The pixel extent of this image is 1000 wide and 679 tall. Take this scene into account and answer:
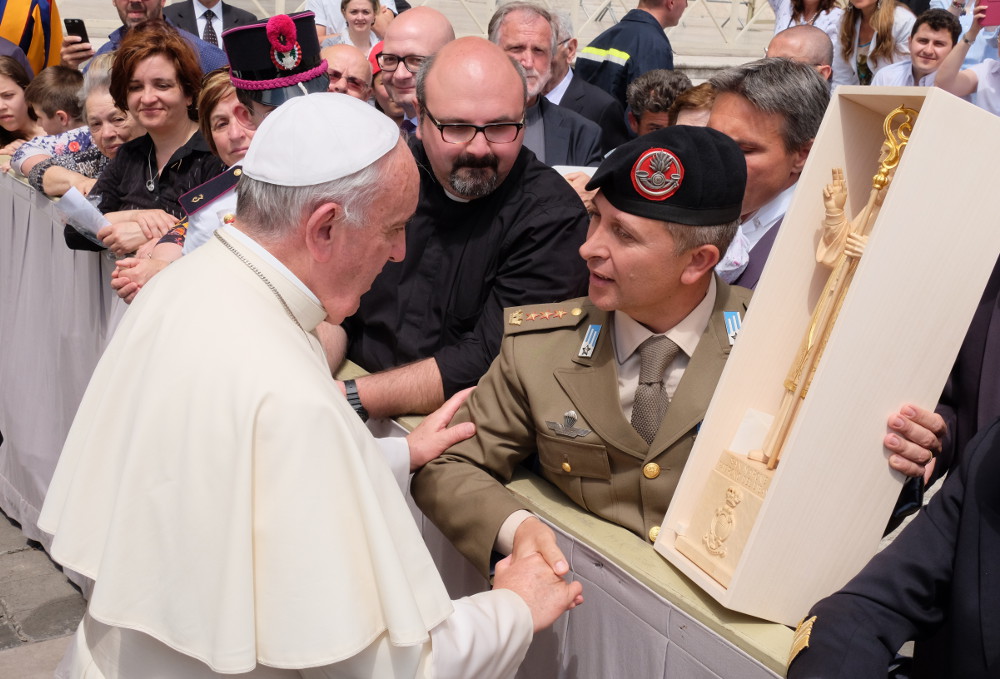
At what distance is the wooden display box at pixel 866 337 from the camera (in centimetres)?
175

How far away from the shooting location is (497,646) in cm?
193

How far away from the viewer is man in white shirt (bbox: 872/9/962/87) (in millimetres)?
6617

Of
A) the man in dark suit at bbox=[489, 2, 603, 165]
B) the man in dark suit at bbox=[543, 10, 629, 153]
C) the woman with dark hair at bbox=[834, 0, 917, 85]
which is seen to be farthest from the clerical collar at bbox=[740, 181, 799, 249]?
the woman with dark hair at bbox=[834, 0, 917, 85]

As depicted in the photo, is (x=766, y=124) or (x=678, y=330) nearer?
(x=678, y=330)

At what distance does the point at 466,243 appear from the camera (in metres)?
3.15

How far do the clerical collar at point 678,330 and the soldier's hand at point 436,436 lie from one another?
1.46 ft

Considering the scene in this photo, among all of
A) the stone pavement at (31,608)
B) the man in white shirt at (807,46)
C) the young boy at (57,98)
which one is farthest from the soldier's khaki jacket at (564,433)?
the young boy at (57,98)

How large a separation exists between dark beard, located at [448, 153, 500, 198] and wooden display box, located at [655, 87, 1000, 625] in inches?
49.9

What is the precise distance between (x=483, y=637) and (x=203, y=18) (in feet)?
24.3

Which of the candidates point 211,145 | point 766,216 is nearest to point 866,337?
point 766,216

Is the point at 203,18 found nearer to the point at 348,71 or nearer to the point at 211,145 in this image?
the point at 348,71

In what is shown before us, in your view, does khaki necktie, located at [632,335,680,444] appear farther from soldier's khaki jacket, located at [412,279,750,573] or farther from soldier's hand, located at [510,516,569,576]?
soldier's hand, located at [510,516,569,576]

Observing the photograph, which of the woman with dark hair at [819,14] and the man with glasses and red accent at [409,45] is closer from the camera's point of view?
the man with glasses and red accent at [409,45]

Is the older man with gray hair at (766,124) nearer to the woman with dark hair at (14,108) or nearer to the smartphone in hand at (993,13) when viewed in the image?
the smartphone in hand at (993,13)
